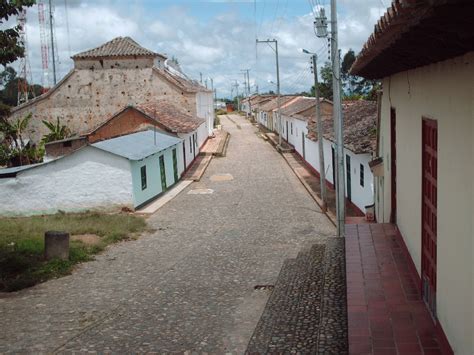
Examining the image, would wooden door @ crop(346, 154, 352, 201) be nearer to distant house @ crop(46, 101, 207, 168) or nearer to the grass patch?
the grass patch

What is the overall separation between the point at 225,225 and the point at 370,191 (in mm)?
4652

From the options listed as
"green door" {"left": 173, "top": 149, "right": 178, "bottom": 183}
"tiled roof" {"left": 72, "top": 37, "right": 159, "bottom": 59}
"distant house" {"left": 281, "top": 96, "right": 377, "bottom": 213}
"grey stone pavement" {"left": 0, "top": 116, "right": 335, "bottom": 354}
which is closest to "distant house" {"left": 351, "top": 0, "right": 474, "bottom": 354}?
"grey stone pavement" {"left": 0, "top": 116, "right": 335, "bottom": 354}

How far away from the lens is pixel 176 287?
10.6 meters

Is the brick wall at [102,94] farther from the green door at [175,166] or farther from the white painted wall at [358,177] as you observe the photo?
the white painted wall at [358,177]

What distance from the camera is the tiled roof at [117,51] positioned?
35.6m

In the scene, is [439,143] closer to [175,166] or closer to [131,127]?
[175,166]

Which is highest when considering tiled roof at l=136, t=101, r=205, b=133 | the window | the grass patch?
tiled roof at l=136, t=101, r=205, b=133

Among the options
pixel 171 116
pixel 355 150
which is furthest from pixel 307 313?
pixel 171 116

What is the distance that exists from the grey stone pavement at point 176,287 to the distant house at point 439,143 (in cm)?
289

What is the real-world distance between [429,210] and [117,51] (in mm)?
33148

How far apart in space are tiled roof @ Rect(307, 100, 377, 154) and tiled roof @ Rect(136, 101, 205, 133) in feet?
22.6

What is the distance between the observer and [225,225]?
1731 centimetres

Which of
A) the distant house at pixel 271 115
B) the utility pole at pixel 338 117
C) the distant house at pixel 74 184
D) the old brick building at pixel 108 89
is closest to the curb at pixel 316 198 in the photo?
the utility pole at pixel 338 117

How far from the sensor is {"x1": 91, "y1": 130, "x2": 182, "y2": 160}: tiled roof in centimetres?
1962
